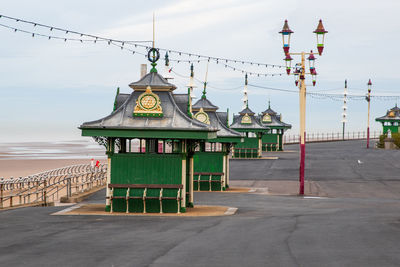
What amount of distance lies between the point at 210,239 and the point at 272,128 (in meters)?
60.6

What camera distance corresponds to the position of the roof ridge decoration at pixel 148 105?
19578 millimetres

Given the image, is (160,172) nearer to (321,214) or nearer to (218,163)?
(321,214)

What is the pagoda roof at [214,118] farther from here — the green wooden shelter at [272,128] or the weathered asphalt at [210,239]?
the green wooden shelter at [272,128]

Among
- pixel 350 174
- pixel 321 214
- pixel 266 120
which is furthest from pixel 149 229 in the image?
pixel 266 120

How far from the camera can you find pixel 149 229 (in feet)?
50.0

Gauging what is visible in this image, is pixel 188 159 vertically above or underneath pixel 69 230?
above

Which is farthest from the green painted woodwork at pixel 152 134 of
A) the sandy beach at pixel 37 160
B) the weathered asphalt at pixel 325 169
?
the sandy beach at pixel 37 160

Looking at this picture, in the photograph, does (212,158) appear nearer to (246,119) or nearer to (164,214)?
(164,214)

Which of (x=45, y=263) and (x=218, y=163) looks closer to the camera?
(x=45, y=263)

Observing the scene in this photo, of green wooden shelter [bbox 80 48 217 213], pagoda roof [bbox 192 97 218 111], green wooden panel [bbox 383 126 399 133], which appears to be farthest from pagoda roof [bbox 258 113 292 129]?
green wooden shelter [bbox 80 48 217 213]

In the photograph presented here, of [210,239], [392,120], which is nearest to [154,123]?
[210,239]

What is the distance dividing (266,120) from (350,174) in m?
33.4

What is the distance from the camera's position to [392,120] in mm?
86125

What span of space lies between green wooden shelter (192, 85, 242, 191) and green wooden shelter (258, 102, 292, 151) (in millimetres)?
37229
